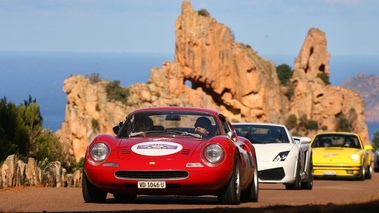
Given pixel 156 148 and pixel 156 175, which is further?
pixel 156 148

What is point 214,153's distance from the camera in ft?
45.8

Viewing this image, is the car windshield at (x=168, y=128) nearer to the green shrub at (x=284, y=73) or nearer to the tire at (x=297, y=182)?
the tire at (x=297, y=182)

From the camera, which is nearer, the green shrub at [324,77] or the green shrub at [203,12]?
the green shrub at [203,12]

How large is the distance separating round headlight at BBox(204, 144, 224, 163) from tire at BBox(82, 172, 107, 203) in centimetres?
159

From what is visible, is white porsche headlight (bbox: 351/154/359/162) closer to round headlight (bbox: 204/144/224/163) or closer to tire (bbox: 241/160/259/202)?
tire (bbox: 241/160/259/202)

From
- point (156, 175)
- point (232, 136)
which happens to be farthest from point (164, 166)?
point (232, 136)

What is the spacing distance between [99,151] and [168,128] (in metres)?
1.33

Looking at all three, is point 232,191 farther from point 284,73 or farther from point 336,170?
point 284,73

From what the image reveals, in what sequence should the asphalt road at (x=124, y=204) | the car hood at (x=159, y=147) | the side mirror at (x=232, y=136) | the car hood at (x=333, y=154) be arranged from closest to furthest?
the asphalt road at (x=124, y=204)
the car hood at (x=159, y=147)
the side mirror at (x=232, y=136)
the car hood at (x=333, y=154)

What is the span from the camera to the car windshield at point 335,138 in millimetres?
31019

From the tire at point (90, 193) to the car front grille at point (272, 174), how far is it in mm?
7487

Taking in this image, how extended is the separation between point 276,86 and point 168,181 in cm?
11541

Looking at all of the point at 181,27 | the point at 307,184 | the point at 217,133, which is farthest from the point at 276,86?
the point at 217,133

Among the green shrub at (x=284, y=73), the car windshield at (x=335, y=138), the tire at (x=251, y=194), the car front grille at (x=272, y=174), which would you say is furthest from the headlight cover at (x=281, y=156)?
the green shrub at (x=284, y=73)
